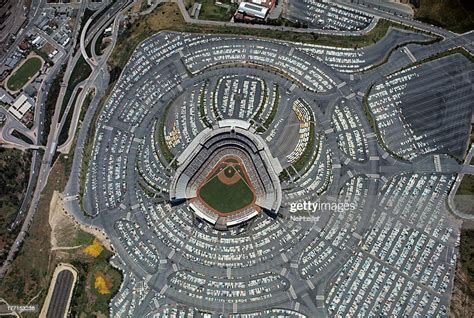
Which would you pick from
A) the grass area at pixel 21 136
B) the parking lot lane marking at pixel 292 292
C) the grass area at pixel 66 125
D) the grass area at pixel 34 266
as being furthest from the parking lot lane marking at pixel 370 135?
the grass area at pixel 21 136

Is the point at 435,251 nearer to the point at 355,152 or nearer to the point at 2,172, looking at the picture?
the point at 355,152

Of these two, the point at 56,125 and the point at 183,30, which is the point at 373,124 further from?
the point at 56,125

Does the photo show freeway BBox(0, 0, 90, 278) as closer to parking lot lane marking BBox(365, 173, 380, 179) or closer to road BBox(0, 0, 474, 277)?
road BBox(0, 0, 474, 277)

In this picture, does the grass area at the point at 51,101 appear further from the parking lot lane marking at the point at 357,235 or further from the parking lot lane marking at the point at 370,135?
the parking lot lane marking at the point at 370,135

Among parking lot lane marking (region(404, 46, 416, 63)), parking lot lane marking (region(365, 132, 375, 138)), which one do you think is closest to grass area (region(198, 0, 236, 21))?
parking lot lane marking (region(404, 46, 416, 63))

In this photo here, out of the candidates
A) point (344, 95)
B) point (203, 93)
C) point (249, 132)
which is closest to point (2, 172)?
point (203, 93)
